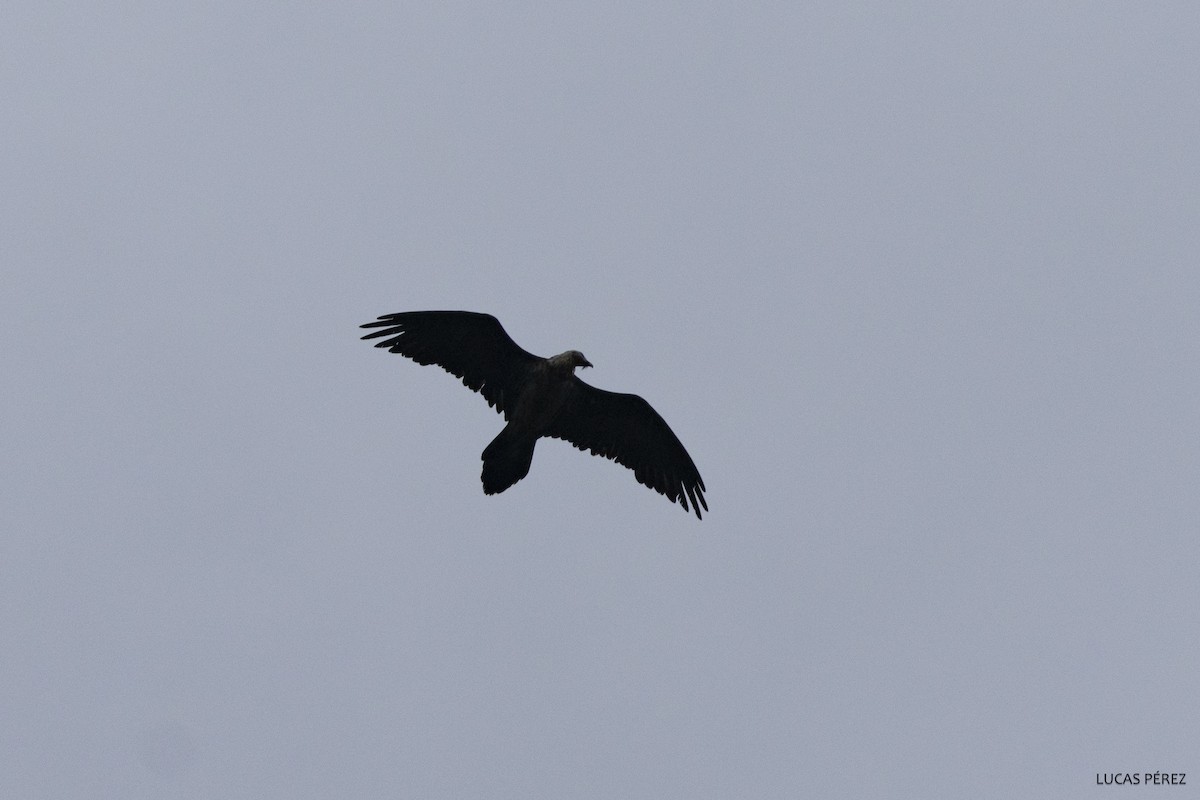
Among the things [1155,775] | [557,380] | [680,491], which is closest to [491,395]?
[557,380]

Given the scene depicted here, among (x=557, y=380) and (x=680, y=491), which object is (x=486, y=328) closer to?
(x=557, y=380)

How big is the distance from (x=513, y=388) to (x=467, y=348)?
2.85 ft

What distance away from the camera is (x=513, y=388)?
1952 cm

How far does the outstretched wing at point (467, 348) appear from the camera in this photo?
19.1 meters

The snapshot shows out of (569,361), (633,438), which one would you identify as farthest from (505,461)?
(633,438)

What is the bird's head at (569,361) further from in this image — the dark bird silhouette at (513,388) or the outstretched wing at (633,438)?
the outstretched wing at (633,438)

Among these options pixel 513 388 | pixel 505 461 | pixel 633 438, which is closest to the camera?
pixel 505 461

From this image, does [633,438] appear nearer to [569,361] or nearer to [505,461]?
[569,361]

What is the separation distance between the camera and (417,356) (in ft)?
63.4

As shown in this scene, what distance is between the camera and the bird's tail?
18875mm

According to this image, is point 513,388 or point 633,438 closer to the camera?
point 513,388

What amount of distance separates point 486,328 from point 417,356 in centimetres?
109

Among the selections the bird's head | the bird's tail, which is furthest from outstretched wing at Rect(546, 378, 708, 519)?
the bird's tail

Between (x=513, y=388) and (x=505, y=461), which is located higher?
(x=513, y=388)
